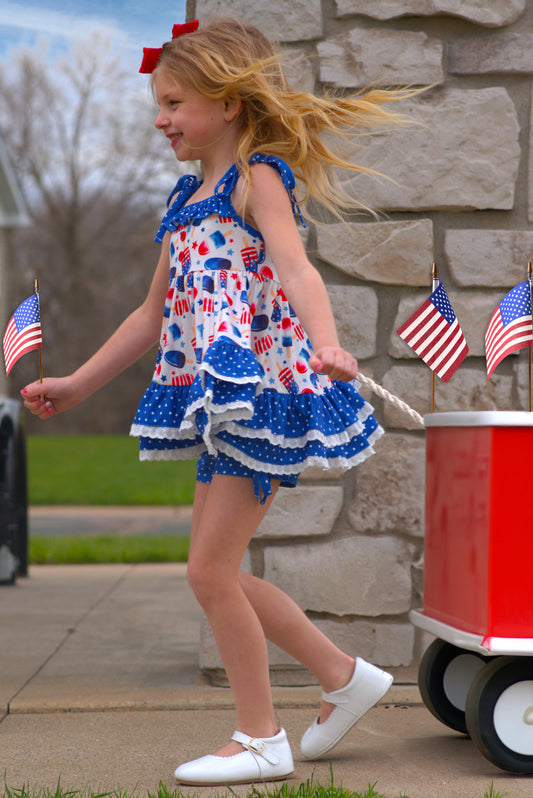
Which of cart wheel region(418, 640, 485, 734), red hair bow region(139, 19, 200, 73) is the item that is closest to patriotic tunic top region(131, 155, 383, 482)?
red hair bow region(139, 19, 200, 73)

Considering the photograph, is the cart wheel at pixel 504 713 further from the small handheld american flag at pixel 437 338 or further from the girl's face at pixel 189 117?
the girl's face at pixel 189 117

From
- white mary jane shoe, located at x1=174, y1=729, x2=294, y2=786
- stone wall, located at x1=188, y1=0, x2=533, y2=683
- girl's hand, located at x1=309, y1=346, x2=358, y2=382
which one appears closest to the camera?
girl's hand, located at x1=309, y1=346, x2=358, y2=382

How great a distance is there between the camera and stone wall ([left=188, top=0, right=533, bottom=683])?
315cm

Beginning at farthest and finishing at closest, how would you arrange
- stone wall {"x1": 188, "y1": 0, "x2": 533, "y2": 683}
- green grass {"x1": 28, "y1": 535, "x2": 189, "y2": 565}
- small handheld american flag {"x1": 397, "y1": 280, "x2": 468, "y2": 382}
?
green grass {"x1": 28, "y1": 535, "x2": 189, "y2": 565} < stone wall {"x1": 188, "y1": 0, "x2": 533, "y2": 683} < small handheld american flag {"x1": 397, "y1": 280, "x2": 468, "y2": 382}

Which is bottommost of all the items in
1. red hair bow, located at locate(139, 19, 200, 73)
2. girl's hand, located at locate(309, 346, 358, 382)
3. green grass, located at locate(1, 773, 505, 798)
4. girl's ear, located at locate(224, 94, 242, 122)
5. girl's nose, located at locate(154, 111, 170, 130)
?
green grass, located at locate(1, 773, 505, 798)

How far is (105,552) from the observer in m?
6.69

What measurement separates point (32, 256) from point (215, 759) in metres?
25.7

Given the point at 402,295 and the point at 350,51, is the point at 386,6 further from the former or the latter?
the point at 402,295

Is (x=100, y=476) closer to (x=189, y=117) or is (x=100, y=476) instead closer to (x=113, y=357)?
(x=113, y=357)

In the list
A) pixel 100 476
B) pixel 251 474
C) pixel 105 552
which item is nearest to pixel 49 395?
pixel 251 474

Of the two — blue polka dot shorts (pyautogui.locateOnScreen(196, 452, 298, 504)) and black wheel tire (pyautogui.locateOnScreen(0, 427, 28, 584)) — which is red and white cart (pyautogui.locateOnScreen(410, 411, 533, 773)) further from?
black wheel tire (pyautogui.locateOnScreen(0, 427, 28, 584))

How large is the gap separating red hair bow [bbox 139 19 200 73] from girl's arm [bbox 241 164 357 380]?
1.29 feet

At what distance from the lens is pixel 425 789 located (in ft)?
7.34

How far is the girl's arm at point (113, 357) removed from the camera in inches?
97.7
